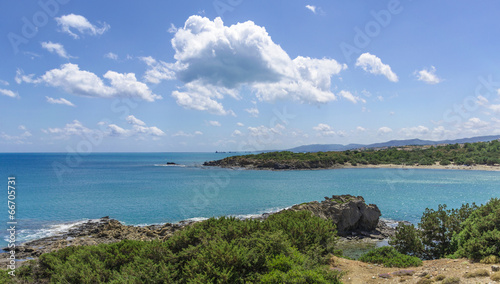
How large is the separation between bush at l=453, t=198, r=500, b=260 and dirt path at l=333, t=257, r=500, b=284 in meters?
0.64

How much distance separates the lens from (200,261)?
9.41 metres

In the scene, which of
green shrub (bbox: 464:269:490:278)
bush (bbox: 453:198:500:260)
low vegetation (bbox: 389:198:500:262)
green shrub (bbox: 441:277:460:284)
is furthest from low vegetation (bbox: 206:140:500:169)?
green shrub (bbox: 441:277:460:284)

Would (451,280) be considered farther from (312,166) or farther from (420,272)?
(312,166)

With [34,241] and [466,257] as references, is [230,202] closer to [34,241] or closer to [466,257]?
[34,241]

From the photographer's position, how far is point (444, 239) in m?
15.8

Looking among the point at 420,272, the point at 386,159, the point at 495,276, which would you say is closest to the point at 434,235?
the point at 420,272

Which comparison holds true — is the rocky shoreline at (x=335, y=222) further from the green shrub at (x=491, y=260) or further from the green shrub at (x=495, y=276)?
the green shrub at (x=495, y=276)

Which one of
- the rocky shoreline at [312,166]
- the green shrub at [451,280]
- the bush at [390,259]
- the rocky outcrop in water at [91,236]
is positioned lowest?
the rocky outcrop in water at [91,236]

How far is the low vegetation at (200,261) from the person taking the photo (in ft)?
29.5

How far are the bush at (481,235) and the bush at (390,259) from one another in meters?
2.06

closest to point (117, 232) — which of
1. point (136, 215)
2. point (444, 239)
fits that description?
point (136, 215)

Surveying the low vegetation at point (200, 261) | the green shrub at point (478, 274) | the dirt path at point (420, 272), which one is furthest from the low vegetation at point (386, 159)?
the green shrub at point (478, 274)

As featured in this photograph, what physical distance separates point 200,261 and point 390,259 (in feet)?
30.3

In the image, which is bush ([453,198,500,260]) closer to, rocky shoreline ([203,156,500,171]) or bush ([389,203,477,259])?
bush ([389,203,477,259])
